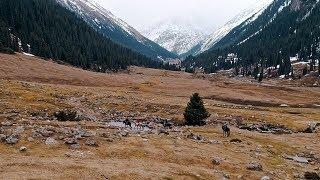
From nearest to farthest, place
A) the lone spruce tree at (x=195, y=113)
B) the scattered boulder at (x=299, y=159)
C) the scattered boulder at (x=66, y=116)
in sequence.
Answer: the scattered boulder at (x=299, y=159)
the scattered boulder at (x=66, y=116)
the lone spruce tree at (x=195, y=113)

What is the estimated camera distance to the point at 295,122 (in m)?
106

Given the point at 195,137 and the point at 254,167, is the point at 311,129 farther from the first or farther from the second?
the point at 254,167

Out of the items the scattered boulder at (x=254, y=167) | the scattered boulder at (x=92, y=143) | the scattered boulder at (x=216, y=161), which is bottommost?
the scattered boulder at (x=254, y=167)

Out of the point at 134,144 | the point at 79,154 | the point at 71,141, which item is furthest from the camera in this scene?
the point at 134,144

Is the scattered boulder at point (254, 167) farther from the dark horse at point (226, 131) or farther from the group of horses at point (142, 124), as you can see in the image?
the group of horses at point (142, 124)

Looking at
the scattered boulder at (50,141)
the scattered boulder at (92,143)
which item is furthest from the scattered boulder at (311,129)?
the scattered boulder at (50,141)

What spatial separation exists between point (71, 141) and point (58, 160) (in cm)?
806

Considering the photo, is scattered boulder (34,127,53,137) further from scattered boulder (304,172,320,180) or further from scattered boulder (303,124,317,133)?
scattered boulder (303,124,317,133)

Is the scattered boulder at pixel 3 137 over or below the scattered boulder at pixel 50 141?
over

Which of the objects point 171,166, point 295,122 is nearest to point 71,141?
point 171,166

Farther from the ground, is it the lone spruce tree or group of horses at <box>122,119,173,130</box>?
the lone spruce tree

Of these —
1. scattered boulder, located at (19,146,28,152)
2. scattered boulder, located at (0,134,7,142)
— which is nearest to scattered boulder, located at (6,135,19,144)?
scattered boulder, located at (0,134,7,142)

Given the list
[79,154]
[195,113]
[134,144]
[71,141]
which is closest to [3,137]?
[71,141]

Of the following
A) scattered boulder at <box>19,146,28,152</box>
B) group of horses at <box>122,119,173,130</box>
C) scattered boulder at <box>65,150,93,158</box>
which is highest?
scattered boulder at <box>19,146,28,152</box>
